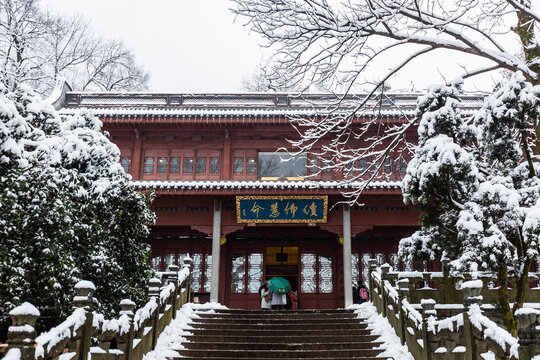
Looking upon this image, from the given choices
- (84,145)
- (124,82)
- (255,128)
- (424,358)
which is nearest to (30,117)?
(84,145)

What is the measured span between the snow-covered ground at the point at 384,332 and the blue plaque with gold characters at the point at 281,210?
3.55m

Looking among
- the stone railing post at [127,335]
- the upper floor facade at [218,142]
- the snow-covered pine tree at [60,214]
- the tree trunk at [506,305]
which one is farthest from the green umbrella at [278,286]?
the tree trunk at [506,305]

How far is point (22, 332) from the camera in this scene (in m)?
3.98

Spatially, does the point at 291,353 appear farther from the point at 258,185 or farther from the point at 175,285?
the point at 258,185

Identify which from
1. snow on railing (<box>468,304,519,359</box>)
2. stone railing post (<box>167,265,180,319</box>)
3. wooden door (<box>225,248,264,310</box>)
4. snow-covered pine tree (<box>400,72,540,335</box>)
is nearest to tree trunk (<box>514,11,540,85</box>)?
snow-covered pine tree (<box>400,72,540,335</box>)

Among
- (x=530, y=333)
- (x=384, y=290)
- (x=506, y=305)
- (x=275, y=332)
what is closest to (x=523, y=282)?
(x=506, y=305)

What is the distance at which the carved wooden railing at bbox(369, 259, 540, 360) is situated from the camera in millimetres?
3994

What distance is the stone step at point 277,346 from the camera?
8.47 m

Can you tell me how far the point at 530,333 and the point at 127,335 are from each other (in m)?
4.79

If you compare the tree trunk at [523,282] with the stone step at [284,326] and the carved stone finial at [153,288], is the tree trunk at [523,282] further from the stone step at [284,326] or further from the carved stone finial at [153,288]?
the carved stone finial at [153,288]

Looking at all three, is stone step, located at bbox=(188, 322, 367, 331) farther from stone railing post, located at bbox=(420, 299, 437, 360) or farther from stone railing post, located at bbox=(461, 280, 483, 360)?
stone railing post, located at bbox=(461, 280, 483, 360)

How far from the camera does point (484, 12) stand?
22.1ft

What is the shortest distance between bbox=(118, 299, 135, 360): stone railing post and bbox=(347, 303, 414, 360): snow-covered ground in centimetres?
405

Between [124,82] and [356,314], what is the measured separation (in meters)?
20.3
